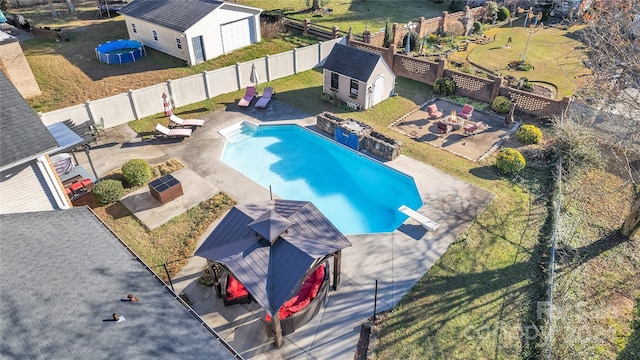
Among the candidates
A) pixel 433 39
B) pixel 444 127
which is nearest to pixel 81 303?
pixel 444 127

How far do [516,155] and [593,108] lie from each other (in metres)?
7.23

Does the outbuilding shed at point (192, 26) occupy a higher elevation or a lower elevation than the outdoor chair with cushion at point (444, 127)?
higher

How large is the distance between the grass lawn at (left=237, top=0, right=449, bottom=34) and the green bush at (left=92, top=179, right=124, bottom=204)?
95.3 feet

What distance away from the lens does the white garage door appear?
106 ft

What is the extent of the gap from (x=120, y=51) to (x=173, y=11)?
5.39 metres

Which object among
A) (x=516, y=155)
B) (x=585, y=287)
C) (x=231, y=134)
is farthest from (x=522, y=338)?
(x=231, y=134)

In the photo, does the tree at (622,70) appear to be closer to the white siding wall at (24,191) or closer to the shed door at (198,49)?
the white siding wall at (24,191)

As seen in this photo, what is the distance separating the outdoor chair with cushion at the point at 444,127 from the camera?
23.2 m

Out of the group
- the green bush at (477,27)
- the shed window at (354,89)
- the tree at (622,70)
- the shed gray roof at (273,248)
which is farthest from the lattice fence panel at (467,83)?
the shed gray roof at (273,248)

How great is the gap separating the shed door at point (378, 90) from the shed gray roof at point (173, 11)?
14395 millimetres

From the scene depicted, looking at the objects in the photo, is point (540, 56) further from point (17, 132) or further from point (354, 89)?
point (17, 132)

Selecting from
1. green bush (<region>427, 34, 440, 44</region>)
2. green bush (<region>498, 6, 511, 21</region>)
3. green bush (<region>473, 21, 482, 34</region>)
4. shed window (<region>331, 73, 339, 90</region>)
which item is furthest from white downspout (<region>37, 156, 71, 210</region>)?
green bush (<region>498, 6, 511, 21</region>)

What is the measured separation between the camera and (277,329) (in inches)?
453

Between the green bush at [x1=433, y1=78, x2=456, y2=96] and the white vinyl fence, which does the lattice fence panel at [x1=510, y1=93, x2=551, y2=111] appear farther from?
the white vinyl fence
